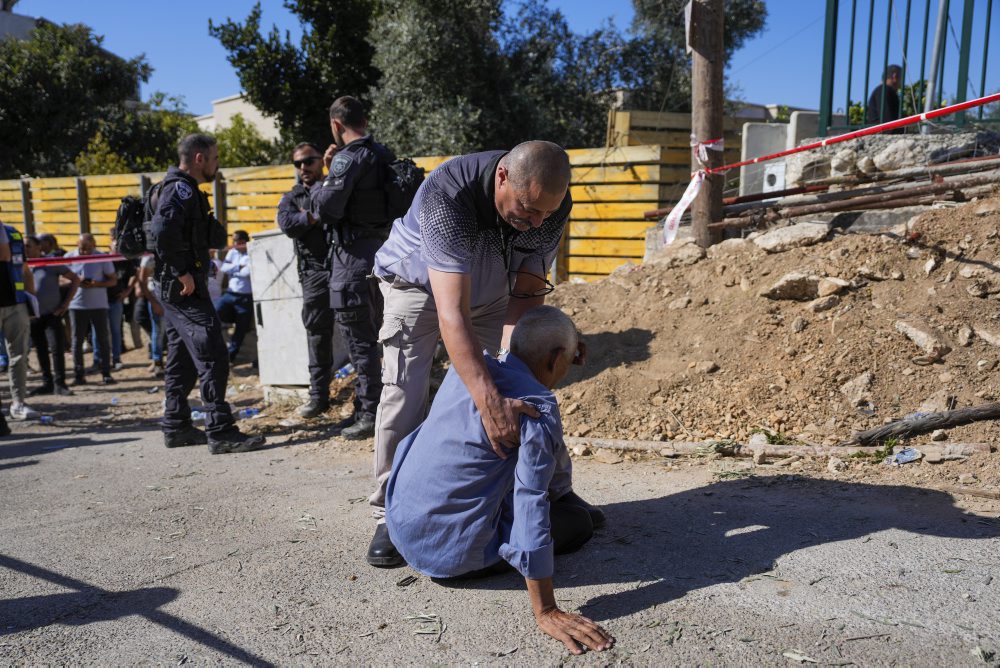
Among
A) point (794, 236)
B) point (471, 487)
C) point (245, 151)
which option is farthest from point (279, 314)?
point (245, 151)

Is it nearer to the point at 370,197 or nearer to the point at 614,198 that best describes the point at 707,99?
the point at 614,198

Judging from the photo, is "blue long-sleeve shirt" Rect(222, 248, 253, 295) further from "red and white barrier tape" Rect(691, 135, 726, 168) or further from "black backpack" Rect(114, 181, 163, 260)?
"red and white barrier tape" Rect(691, 135, 726, 168)

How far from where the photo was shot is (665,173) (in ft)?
28.1

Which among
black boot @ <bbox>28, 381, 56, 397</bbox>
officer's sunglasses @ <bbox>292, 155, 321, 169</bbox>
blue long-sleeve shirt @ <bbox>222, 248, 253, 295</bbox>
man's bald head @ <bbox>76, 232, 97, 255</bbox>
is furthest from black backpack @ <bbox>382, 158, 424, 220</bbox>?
man's bald head @ <bbox>76, 232, 97, 255</bbox>

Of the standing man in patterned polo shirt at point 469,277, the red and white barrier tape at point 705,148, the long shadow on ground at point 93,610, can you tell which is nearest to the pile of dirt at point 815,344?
the red and white barrier tape at point 705,148

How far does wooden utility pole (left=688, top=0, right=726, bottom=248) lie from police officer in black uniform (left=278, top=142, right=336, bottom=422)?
323cm

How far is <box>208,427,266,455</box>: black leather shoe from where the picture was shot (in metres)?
5.34

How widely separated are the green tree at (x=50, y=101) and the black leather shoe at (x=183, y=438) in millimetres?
20839

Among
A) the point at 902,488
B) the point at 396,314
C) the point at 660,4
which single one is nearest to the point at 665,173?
the point at 902,488

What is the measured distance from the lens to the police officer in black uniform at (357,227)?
511 centimetres

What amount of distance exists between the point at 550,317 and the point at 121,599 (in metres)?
1.98

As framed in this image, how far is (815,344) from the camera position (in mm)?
4938

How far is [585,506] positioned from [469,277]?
1.22m

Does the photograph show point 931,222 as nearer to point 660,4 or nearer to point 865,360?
point 865,360
